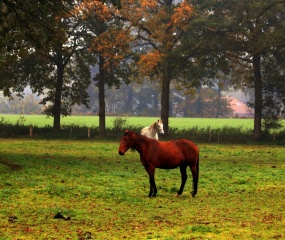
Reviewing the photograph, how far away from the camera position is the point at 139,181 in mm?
21312

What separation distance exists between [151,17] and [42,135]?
13635 millimetres

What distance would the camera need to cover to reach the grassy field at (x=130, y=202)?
40.2 feet

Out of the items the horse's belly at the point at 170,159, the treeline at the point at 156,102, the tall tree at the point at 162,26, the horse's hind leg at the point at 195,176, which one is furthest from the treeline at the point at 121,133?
the treeline at the point at 156,102

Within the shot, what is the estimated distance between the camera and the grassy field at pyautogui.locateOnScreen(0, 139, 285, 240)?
1224 centimetres

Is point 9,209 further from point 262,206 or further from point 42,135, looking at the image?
point 42,135

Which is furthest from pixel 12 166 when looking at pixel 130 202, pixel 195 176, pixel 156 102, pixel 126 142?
pixel 156 102

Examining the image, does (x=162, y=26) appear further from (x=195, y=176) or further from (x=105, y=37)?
(x=195, y=176)

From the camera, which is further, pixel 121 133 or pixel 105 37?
pixel 121 133

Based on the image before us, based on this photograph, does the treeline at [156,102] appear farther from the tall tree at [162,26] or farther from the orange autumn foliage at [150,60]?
the orange autumn foliage at [150,60]

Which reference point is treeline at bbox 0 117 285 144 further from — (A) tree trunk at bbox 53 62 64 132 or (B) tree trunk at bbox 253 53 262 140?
(A) tree trunk at bbox 53 62 64 132

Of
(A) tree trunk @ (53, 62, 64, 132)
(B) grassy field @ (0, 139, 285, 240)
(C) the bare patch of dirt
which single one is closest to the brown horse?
(B) grassy field @ (0, 139, 285, 240)

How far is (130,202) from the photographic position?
16.4 meters

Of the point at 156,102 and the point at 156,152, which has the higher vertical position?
the point at 156,102

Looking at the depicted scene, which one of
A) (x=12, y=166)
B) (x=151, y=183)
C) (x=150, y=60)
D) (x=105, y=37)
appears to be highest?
(x=105, y=37)
